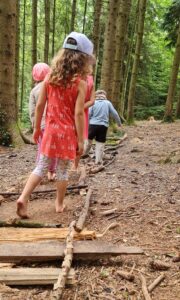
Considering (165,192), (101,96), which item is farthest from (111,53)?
(165,192)

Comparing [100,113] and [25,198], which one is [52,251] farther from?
[100,113]

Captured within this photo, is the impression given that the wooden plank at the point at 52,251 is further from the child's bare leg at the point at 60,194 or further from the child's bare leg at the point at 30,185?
the child's bare leg at the point at 60,194

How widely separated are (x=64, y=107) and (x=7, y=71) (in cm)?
599

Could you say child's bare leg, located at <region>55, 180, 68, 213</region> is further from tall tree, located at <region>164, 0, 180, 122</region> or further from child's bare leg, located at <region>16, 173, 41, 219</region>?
tall tree, located at <region>164, 0, 180, 122</region>

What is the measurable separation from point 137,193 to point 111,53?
8353 mm

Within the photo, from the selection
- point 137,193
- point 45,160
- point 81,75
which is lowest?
point 137,193

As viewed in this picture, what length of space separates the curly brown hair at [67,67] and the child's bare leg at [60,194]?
1.11 m

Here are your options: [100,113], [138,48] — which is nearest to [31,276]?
[100,113]

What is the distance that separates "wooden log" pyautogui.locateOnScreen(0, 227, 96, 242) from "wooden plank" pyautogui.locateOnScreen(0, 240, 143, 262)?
0.18 m

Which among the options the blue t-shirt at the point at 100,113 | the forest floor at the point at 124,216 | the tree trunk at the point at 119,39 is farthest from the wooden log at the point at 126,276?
the tree trunk at the point at 119,39

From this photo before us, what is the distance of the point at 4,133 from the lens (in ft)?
31.8

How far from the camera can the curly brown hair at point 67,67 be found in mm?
3998

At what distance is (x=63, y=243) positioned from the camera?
324 centimetres

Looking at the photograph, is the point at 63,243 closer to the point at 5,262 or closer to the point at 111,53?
the point at 5,262
